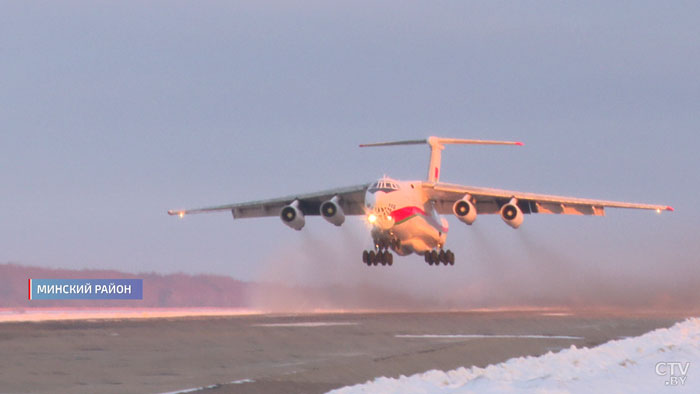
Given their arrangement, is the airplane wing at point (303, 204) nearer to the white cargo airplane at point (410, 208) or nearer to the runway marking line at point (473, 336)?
the white cargo airplane at point (410, 208)

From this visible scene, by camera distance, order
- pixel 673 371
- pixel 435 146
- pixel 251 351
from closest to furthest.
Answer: pixel 673 371
pixel 251 351
pixel 435 146

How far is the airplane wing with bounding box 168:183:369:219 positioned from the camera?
1722 inches

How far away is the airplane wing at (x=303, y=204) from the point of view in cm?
4374

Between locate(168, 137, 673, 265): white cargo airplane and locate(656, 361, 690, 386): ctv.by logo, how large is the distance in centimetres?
2213

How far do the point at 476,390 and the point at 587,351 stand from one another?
678 cm

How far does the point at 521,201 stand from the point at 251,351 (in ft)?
91.7

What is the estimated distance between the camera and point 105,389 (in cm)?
1349

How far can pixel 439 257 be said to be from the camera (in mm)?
43656

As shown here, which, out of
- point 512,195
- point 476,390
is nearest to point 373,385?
point 476,390

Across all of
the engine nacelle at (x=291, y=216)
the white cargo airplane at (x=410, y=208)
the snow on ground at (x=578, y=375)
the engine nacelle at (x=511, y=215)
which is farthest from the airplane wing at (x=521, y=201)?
the snow on ground at (x=578, y=375)

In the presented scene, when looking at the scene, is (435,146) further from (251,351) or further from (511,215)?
(251,351)

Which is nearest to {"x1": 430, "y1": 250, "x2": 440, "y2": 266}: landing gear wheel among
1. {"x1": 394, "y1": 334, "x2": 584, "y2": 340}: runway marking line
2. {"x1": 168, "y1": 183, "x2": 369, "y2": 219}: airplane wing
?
{"x1": 168, "y1": 183, "x2": 369, "y2": 219}: airplane wing

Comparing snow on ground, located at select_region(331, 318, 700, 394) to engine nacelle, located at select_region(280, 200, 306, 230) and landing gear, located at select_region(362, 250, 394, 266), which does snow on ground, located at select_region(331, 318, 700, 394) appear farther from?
engine nacelle, located at select_region(280, 200, 306, 230)

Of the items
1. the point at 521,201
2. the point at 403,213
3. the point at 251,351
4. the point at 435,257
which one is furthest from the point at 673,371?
the point at 521,201
